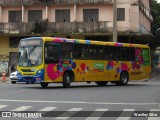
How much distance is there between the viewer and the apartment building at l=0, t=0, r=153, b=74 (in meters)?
46.6

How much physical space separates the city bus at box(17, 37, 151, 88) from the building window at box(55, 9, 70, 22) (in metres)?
17.9

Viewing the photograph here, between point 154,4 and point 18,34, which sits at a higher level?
point 154,4

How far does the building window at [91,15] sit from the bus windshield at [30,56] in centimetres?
2319

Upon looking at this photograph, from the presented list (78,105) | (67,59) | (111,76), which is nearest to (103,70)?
(111,76)

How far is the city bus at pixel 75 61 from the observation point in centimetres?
2419

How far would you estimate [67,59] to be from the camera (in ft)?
83.1

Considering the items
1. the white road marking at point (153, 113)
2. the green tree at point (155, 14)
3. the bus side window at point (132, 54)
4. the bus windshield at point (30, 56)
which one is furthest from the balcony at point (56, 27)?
the white road marking at point (153, 113)

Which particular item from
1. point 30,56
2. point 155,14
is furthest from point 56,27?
point 155,14

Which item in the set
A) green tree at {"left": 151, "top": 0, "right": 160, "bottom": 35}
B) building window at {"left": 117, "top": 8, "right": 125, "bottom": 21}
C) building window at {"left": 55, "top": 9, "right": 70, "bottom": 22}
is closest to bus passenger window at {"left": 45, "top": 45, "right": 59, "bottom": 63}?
building window at {"left": 117, "top": 8, "right": 125, "bottom": 21}

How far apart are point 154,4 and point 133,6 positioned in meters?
28.8

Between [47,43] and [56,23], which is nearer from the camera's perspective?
[47,43]

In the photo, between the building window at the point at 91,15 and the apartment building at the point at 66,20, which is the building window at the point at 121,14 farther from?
the building window at the point at 91,15

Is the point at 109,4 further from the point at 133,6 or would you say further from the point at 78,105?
the point at 78,105

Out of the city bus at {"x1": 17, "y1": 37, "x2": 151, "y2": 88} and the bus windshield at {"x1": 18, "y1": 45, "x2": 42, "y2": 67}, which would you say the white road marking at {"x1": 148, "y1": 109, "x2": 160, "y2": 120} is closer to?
the city bus at {"x1": 17, "y1": 37, "x2": 151, "y2": 88}
